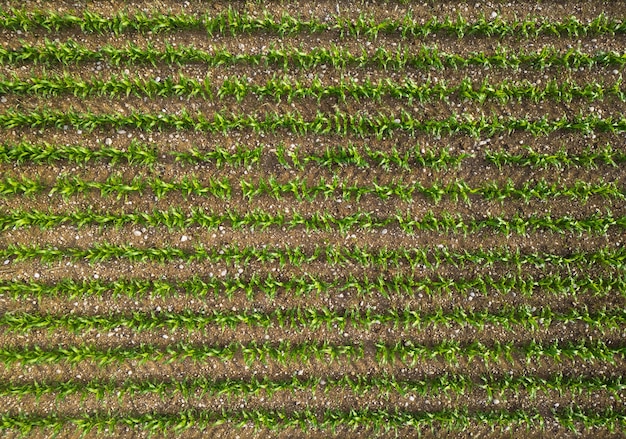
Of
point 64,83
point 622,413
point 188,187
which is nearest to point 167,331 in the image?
point 188,187

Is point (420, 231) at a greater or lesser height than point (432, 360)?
greater

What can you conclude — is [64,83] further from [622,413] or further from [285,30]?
[622,413]

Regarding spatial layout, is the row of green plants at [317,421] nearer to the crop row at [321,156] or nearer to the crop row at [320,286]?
the crop row at [320,286]

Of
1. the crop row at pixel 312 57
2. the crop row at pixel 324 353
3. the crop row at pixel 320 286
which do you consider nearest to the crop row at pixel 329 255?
the crop row at pixel 320 286

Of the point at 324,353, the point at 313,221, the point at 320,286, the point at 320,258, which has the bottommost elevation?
the point at 324,353

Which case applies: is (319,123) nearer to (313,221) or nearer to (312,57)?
(312,57)

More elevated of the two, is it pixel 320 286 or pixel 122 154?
pixel 122 154

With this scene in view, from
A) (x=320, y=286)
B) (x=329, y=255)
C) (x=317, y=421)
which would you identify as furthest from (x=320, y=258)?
(x=317, y=421)
